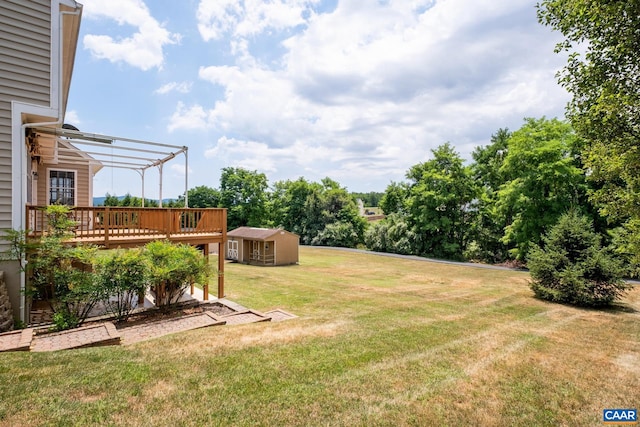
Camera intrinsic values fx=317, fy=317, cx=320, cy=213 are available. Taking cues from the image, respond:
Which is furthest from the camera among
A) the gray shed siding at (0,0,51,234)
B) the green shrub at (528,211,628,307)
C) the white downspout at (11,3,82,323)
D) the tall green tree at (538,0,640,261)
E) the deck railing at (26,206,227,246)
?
the green shrub at (528,211,628,307)

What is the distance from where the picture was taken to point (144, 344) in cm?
518

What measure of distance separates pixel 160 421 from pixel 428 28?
11758 mm

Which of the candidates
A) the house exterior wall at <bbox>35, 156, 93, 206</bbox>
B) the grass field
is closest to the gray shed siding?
the grass field

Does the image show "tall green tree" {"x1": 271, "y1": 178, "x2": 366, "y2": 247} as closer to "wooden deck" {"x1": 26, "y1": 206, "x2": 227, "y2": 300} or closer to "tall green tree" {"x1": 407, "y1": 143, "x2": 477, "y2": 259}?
"tall green tree" {"x1": 407, "y1": 143, "x2": 477, "y2": 259}

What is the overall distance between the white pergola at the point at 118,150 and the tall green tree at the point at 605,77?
9107mm

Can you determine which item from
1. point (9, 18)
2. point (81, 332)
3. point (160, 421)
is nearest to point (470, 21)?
point (9, 18)

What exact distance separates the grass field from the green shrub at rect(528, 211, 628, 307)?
379 centimetres

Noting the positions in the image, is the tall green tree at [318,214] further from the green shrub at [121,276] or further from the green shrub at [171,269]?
the green shrub at [121,276]

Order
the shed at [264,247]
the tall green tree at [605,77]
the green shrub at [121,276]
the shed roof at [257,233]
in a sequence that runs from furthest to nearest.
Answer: the shed at [264,247]
the shed roof at [257,233]
the green shrub at [121,276]
the tall green tree at [605,77]

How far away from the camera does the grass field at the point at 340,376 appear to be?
327 cm

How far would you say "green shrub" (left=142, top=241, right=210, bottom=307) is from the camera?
24.0ft

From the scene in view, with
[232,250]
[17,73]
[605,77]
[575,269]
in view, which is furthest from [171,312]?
[232,250]

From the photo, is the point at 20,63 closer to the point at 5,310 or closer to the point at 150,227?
the point at 150,227

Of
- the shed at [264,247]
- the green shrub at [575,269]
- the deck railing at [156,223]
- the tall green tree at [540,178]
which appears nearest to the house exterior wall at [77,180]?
the deck railing at [156,223]
